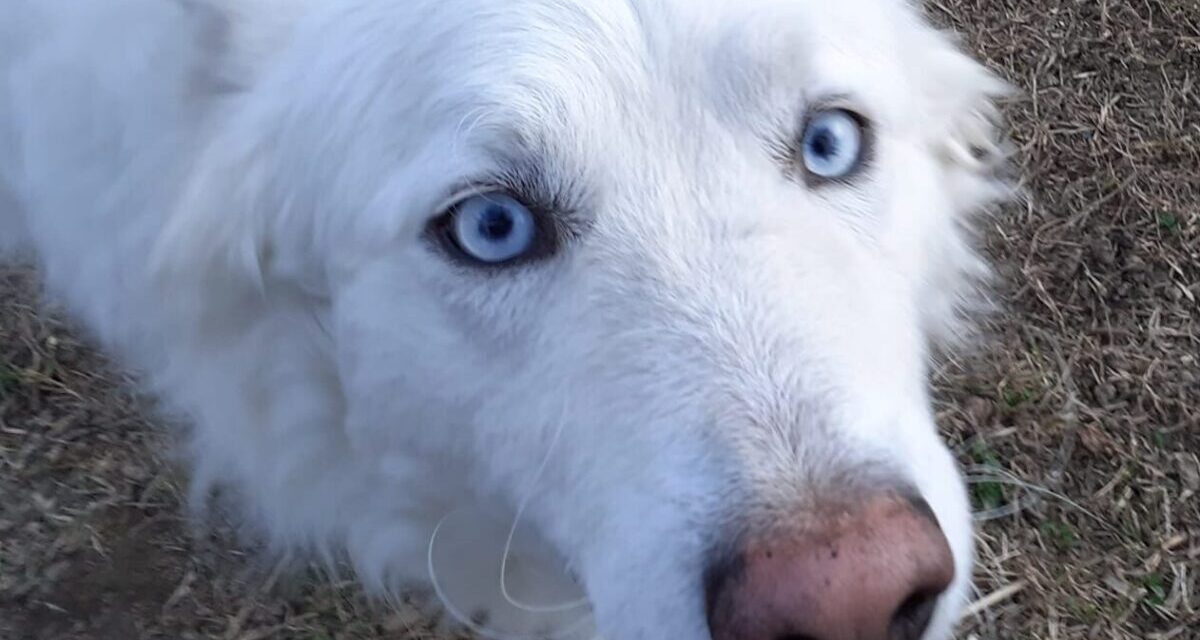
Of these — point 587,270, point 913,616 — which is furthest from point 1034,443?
point 587,270

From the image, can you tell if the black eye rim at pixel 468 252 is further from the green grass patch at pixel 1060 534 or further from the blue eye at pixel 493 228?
the green grass patch at pixel 1060 534

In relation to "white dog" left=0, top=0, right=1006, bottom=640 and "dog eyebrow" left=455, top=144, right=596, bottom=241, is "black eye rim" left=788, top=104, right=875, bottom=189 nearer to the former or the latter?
"white dog" left=0, top=0, right=1006, bottom=640

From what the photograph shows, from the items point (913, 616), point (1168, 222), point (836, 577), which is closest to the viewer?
point (836, 577)

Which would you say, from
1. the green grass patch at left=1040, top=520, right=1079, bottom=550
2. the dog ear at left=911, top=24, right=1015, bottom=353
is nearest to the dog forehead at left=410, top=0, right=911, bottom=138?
the dog ear at left=911, top=24, right=1015, bottom=353

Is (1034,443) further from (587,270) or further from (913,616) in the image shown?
(587,270)

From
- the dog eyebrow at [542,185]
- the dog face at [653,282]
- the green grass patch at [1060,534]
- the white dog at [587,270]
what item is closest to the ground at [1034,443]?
the green grass patch at [1060,534]

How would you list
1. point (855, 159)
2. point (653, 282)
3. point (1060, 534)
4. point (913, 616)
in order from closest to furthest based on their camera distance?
1. point (913, 616)
2. point (653, 282)
3. point (855, 159)
4. point (1060, 534)
